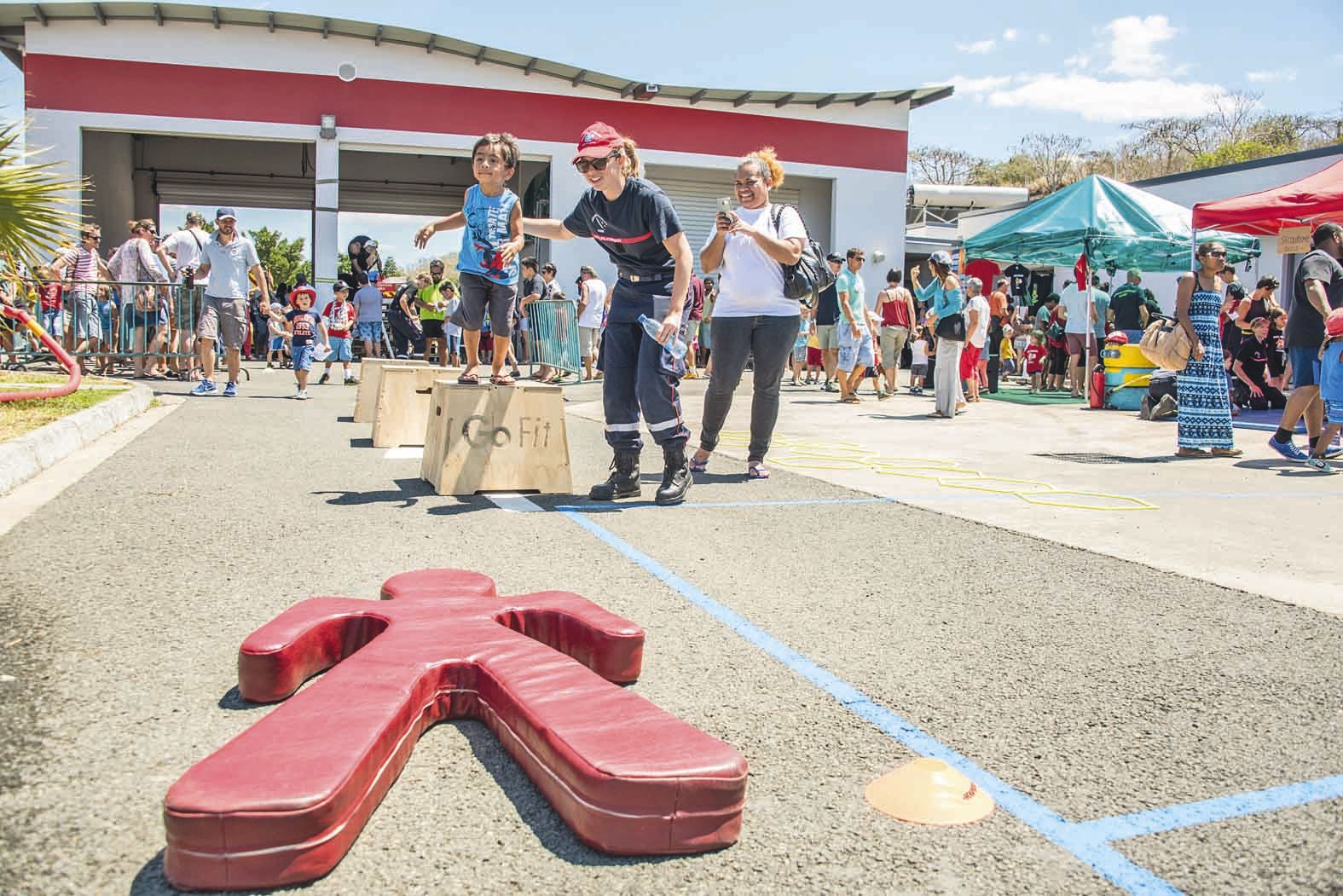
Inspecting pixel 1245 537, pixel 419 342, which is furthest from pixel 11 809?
pixel 419 342

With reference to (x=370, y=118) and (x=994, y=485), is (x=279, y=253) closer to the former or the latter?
(x=370, y=118)

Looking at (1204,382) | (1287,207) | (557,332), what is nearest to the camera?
(1204,382)

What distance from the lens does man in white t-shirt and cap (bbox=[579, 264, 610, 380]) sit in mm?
16906

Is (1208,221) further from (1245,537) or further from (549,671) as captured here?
(549,671)

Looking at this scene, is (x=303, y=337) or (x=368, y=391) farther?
(x=303, y=337)

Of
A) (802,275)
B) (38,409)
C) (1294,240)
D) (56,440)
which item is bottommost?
(56,440)

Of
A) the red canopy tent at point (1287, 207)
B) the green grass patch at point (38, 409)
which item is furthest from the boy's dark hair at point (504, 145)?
the red canopy tent at point (1287, 207)

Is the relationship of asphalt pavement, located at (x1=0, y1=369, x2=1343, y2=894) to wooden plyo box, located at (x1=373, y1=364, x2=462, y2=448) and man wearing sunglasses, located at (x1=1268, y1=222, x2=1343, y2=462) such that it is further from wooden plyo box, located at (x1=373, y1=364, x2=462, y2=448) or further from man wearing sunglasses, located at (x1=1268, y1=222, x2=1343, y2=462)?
man wearing sunglasses, located at (x1=1268, y1=222, x2=1343, y2=462)

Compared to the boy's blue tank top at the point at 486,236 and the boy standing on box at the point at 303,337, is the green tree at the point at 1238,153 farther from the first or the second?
the boy's blue tank top at the point at 486,236

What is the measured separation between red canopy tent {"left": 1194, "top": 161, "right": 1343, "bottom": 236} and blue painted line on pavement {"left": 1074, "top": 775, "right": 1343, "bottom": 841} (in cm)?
1393

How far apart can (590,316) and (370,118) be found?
9805 millimetres

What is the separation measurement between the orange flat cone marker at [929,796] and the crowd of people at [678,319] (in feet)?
11.2

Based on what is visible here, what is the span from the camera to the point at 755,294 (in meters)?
6.38

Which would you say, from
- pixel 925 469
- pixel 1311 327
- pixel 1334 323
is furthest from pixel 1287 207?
pixel 925 469
